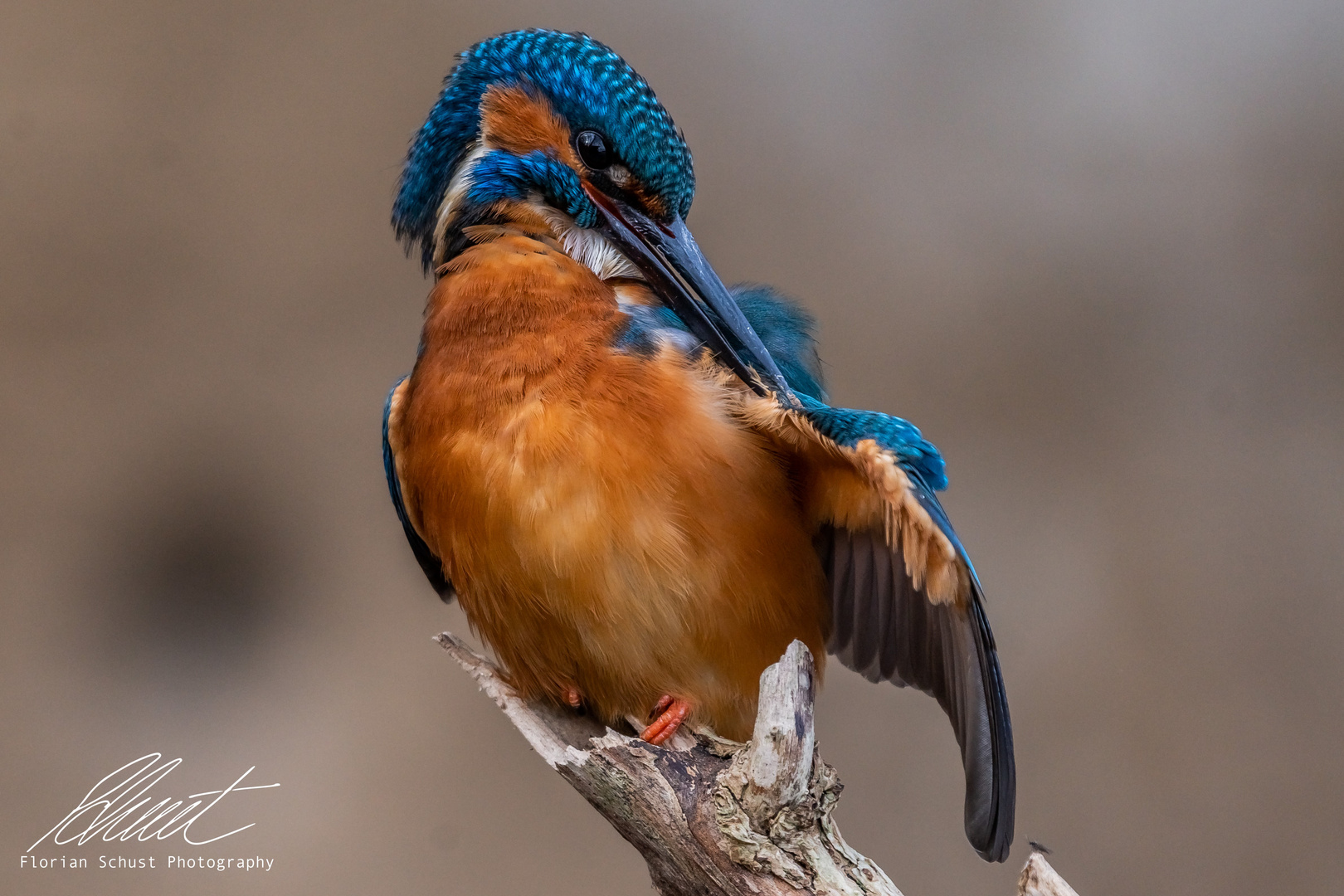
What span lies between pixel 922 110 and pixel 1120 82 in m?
0.44

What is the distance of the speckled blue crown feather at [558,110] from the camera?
3.56 ft

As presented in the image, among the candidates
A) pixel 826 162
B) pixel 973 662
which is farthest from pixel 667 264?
pixel 826 162

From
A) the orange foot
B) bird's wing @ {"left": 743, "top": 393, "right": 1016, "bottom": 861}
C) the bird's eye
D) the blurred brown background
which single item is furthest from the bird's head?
the blurred brown background

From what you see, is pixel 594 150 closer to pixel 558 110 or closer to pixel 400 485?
pixel 558 110

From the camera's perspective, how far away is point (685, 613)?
101 cm

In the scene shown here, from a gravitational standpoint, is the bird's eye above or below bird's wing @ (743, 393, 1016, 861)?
above

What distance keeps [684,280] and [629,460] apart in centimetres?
25

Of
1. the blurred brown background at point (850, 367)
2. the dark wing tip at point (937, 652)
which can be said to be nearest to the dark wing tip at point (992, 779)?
the dark wing tip at point (937, 652)

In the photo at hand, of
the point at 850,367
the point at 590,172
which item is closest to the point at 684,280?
the point at 590,172

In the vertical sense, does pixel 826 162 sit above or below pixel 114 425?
above

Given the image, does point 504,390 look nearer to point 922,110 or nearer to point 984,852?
point 984,852

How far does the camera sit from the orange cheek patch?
110cm
